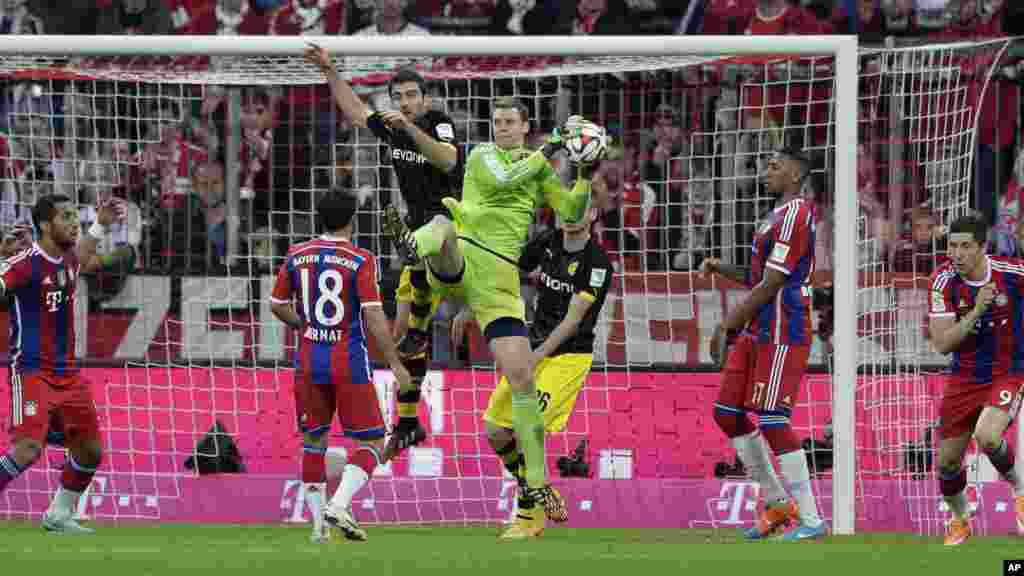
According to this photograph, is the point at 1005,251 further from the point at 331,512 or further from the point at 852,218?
the point at 331,512

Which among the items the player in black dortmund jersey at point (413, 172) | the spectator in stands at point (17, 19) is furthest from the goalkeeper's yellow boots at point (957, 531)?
the spectator in stands at point (17, 19)

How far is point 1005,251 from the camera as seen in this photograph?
14.0 metres

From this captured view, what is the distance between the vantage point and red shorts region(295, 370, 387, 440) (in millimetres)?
10062

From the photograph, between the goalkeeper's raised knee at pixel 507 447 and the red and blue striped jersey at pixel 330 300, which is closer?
the red and blue striped jersey at pixel 330 300

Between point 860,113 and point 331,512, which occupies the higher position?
point 860,113

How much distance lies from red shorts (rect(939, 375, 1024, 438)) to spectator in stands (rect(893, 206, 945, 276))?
1.67 m

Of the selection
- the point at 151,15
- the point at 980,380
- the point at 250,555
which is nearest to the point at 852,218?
the point at 980,380

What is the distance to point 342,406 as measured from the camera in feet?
33.2

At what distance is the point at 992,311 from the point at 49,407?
18.1 feet

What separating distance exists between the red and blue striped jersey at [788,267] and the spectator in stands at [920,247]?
195cm

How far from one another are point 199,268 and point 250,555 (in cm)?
551

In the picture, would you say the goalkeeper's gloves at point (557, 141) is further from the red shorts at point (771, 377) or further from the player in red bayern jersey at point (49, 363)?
the player in red bayern jersey at point (49, 363)

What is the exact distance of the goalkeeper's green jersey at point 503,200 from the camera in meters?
10.4

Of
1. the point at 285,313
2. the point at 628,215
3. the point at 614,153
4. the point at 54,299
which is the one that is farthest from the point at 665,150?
the point at 54,299
